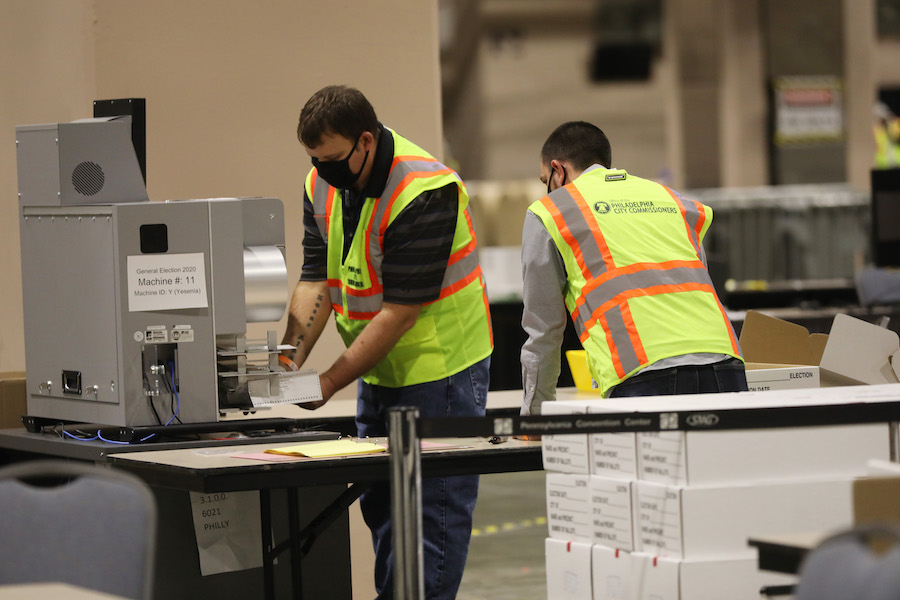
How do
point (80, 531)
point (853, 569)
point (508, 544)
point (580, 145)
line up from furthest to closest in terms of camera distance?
point (508, 544) → point (580, 145) → point (80, 531) → point (853, 569)

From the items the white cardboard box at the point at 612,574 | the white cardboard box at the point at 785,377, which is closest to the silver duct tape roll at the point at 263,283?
the white cardboard box at the point at 612,574

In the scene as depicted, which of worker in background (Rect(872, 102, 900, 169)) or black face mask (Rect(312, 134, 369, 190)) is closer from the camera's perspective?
black face mask (Rect(312, 134, 369, 190))

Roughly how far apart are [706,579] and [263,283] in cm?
Result: 144

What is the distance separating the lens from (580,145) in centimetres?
362

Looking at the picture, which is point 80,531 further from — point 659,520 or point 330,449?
point 659,520

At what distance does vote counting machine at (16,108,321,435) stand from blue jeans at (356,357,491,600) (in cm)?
35

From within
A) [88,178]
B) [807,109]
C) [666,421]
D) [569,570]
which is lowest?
[569,570]

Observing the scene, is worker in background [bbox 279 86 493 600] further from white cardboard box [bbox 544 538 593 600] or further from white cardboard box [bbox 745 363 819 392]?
white cardboard box [bbox 745 363 819 392]

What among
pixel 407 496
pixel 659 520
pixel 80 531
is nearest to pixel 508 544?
pixel 659 520

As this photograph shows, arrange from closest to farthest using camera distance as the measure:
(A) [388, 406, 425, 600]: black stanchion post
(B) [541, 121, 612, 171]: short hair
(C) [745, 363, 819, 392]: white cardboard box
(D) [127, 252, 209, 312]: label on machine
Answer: (A) [388, 406, 425, 600]: black stanchion post, (D) [127, 252, 209, 312]: label on machine, (B) [541, 121, 612, 171]: short hair, (C) [745, 363, 819, 392]: white cardboard box

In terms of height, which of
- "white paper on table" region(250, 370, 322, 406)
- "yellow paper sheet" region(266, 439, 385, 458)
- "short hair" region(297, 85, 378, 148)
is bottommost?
"yellow paper sheet" region(266, 439, 385, 458)

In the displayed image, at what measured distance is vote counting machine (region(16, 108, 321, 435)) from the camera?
127 inches

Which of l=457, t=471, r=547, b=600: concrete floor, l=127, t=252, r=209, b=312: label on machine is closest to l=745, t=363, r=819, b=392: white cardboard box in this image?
l=127, t=252, r=209, b=312: label on machine

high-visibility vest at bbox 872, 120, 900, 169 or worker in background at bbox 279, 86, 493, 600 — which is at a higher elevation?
high-visibility vest at bbox 872, 120, 900, 169
